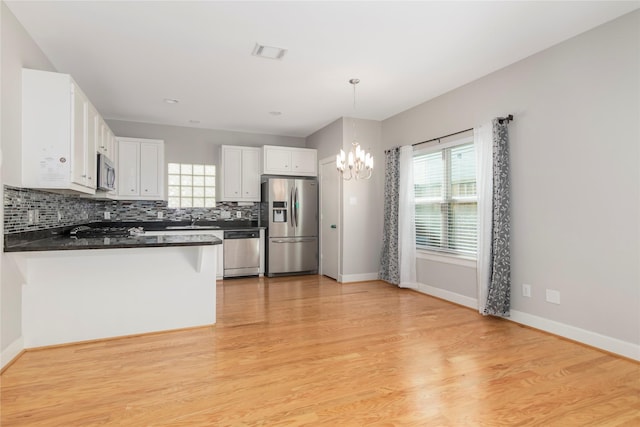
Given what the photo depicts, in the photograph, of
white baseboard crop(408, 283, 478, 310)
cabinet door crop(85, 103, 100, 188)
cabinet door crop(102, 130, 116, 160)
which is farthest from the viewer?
cabinet door crop(102, 130, 116, 160)

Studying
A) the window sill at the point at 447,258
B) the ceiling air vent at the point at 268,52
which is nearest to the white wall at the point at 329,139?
the window sill at the point at 447,258

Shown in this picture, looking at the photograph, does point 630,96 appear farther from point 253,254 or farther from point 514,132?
point 253,254

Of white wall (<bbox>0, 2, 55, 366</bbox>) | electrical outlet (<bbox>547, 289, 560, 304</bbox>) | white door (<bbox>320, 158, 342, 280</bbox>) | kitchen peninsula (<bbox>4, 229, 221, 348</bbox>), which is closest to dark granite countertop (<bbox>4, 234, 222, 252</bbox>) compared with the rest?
kitchen peninsula (<bbox>4, 229, 221, 348</bbox>)

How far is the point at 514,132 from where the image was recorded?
3650 millimetres

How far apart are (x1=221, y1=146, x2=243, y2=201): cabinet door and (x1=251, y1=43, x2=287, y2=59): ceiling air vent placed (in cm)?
303

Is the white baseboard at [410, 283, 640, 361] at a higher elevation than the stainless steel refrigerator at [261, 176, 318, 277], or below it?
below

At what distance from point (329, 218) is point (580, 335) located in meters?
3.86

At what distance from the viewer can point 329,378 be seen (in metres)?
2.40

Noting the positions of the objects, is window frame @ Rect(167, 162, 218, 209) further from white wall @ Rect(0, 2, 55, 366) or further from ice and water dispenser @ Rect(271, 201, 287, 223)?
white wall @ Rect(0, 2, 55, 366)

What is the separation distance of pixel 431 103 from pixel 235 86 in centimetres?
262

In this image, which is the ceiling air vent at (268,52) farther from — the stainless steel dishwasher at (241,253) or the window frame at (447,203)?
the stainless steel dishwasher at (241,253)

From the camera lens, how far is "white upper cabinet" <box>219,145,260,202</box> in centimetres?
626

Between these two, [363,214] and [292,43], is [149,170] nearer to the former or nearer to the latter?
[363,214]

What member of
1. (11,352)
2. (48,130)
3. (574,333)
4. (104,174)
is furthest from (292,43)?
(574,333)
